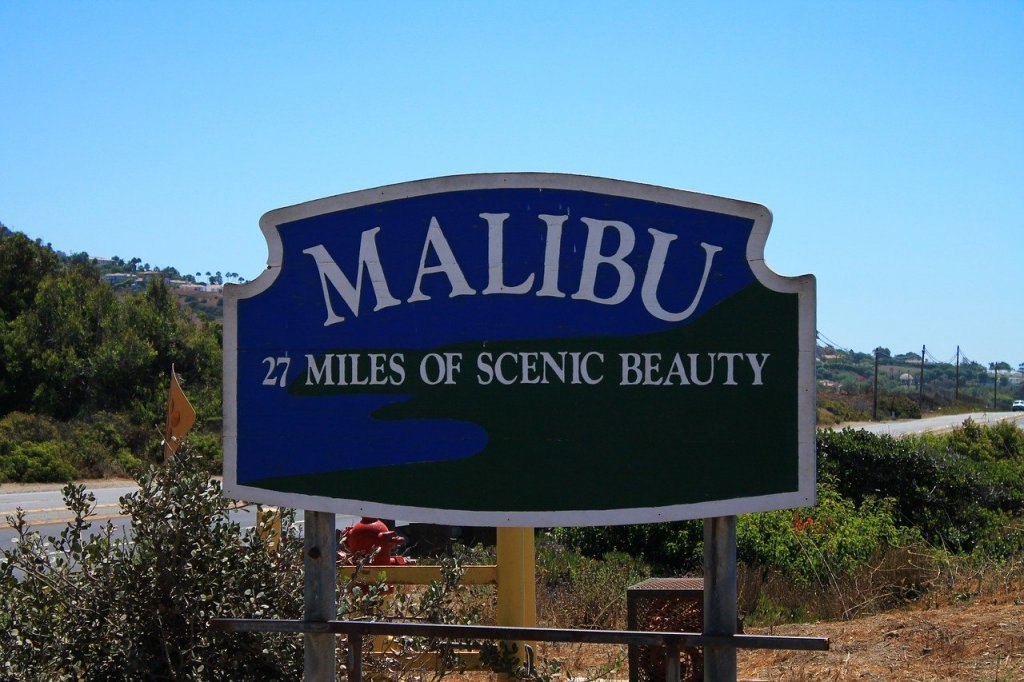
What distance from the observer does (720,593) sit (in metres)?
4.16

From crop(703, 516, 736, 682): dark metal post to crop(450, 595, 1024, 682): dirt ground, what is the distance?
144cm

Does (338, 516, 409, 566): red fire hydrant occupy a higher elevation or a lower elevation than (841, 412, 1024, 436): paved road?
lower

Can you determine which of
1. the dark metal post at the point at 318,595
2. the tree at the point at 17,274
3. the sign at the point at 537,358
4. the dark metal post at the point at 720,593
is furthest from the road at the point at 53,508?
the tree at the point at 17,274

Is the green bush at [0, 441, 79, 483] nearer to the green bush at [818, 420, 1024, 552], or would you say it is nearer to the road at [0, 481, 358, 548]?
the road at [0, 481, 358, 548]

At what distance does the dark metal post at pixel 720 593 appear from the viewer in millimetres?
4152

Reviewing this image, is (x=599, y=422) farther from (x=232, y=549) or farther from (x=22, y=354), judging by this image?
(x=22, y=354)

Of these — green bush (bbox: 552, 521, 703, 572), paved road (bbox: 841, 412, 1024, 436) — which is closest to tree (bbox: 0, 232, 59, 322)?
paved road (bbox: 841, 412, 1024, 436)

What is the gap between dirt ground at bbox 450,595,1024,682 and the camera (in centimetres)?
588

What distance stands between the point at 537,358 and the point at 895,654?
3369mm

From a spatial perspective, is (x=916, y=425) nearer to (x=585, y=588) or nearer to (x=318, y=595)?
(x=585, y=588)

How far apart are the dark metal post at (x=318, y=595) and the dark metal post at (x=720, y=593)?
1.54 metres

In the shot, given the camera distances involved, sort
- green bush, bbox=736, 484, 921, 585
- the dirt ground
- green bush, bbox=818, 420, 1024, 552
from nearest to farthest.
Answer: the dirt ground, green bush, bbox=736, 484, 921, 585, green bush, bbox=818, 420, 1024, 552

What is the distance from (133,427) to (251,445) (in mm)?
29144

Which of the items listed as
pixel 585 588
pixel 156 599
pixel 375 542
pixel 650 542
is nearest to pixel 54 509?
pixel 650 542
